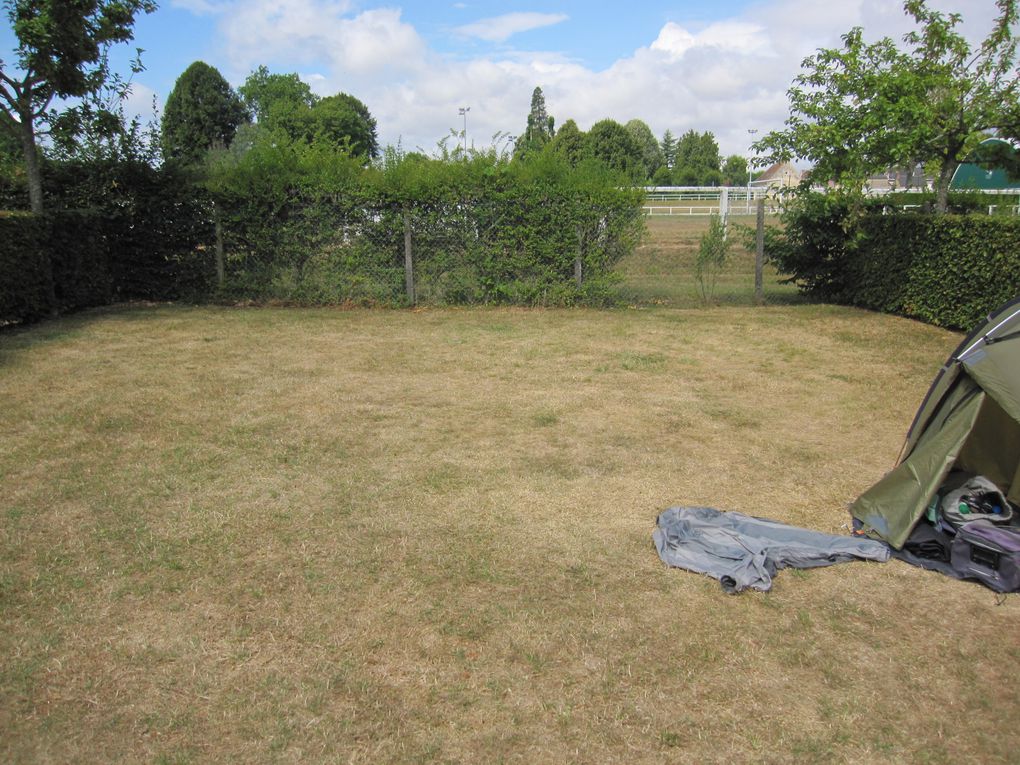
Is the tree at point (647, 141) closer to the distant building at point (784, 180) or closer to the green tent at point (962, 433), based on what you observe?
the distant building at point (784, 180)

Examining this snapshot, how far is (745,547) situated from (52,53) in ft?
37.2

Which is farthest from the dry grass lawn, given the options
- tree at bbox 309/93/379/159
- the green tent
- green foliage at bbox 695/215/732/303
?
tree at bbox 309/93/379/159

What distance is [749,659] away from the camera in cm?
313

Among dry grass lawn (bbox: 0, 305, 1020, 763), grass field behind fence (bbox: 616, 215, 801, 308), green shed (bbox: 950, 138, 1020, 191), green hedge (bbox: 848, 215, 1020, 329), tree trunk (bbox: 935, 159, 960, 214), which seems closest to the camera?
dry grass lawn (bbox: 0, 305, 1020, 763)

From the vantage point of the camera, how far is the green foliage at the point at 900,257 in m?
9.27

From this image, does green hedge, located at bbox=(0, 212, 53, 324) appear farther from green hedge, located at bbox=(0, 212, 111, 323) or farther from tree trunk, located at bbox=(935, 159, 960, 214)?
tree trunk, located at bbox=(935, 159, 960, 214)

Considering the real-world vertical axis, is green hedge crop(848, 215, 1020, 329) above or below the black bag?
above

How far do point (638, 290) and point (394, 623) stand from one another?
10721mm

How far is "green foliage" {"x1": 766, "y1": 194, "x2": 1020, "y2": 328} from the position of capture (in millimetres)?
9273

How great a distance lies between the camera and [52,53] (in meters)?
10.2

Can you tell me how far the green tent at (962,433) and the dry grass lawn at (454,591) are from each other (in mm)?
348

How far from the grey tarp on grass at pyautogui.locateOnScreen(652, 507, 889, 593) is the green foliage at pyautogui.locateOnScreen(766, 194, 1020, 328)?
678 cm

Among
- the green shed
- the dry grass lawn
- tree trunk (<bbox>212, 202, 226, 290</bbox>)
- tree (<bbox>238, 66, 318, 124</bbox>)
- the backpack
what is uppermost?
tree (<bbox>238, 66, 318, 124</bbox>)

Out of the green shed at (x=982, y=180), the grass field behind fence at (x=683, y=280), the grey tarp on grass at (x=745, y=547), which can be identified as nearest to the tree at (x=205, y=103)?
the grass field behind fence at (x=683, y=280)
